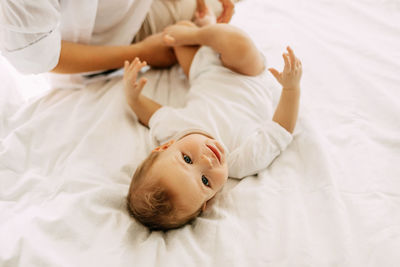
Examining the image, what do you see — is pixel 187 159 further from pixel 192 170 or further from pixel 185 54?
pixel 185 54

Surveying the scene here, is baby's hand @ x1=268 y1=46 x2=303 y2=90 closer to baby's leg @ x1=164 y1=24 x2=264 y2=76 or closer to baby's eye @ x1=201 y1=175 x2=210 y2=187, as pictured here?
baby's leg @ x1=164 y1=24 x2=264 y2=76

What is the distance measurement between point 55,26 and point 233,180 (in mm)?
568

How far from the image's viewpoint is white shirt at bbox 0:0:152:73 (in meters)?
0.76

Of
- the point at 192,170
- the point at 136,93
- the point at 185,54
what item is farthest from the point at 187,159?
the point at 185,54

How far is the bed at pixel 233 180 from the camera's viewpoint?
62cm

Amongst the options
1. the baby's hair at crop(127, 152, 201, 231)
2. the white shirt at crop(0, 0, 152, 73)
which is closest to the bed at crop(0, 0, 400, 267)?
the baby's hair at crop(127, 152, 201, 231)

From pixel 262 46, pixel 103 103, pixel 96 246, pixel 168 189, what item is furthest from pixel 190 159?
pixel 262 46

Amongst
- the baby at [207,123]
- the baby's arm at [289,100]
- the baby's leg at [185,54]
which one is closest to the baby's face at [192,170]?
the baby at [207,123]

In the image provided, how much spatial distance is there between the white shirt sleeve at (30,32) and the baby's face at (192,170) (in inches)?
15.1

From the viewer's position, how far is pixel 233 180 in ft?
2.68

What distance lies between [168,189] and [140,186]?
0.20ft

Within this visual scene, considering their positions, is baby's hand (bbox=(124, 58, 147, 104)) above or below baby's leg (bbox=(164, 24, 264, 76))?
below

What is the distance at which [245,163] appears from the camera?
789 millimetres

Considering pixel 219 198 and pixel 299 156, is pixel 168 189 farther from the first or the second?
pixel 299 156
